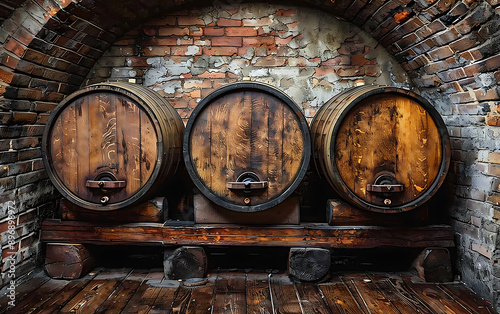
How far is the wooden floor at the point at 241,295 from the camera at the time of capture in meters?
2.12

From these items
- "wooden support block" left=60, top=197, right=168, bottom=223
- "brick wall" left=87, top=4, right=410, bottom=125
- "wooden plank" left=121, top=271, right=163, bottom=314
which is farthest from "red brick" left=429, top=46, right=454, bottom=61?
"wooden plank" left=121, top=271, right=163, bottom=314

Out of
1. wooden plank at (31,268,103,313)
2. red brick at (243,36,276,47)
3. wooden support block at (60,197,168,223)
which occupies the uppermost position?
red brick at (243,36,276,47)

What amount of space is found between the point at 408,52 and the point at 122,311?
2652 millimetres

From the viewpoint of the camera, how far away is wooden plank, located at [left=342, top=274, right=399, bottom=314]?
212cm

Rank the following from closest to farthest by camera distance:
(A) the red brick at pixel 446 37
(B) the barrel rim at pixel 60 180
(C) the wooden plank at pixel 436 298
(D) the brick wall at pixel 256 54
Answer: (C) the wooden plank at pixel 436 298 < (A) the red brick at pixel 446 37 < (B) the barrel rim at pixel 60 180 < (D) the brick wall at pixel 256 54

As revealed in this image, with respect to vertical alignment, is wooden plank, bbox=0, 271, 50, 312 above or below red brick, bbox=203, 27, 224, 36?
below

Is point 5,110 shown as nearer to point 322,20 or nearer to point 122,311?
point 122,311

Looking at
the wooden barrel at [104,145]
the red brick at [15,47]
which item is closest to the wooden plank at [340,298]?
the wooden barrel at [104,145]

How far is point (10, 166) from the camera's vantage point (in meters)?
2.45

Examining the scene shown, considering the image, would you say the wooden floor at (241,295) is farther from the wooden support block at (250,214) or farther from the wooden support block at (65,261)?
the wooden support block at (250,214)

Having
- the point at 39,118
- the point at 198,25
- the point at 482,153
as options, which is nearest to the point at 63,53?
the point at 39,118

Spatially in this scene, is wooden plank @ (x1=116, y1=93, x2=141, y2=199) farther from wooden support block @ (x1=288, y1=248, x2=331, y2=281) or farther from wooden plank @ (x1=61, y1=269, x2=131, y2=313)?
wooden support block @ (x1=288, y1=248, x2=331, y2=281)

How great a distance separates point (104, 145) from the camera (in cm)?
237

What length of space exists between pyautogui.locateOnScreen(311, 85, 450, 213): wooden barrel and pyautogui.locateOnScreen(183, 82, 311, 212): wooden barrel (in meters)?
0.26
